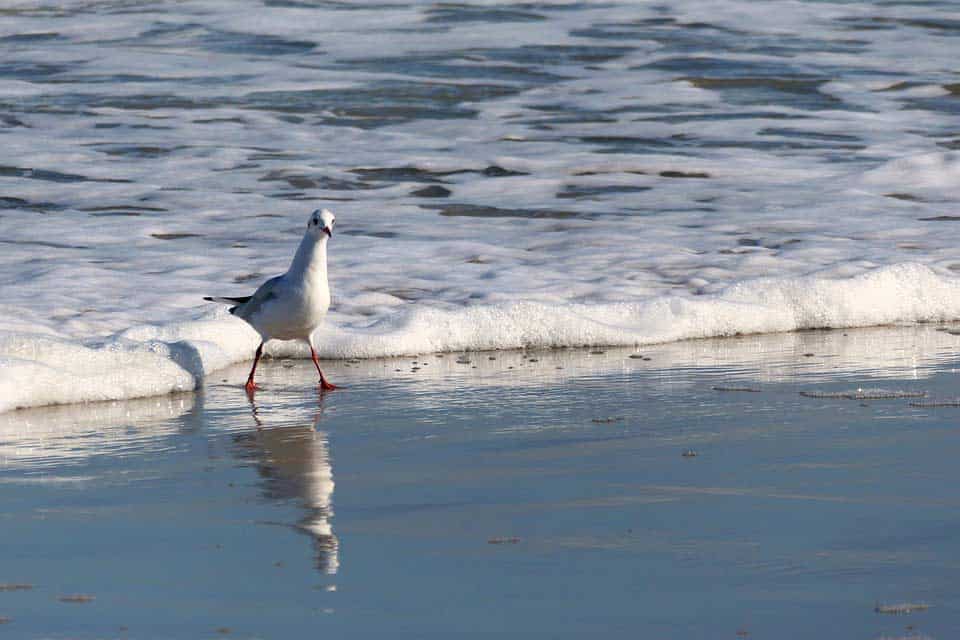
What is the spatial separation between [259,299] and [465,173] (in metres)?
5.64

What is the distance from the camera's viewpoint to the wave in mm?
5945

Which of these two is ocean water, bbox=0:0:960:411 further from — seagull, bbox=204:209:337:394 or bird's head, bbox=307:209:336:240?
bird's head, bbox=307:209:336:240

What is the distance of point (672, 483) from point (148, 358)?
2.64 metres

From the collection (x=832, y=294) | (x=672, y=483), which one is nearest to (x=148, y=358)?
(x=672, y=483)

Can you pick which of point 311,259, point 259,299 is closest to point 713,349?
point 311,259

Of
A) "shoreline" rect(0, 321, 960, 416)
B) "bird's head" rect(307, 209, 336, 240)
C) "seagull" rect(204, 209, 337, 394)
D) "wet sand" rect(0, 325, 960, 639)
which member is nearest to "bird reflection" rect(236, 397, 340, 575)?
"wet sand" rect(0, 325, 960, 639)

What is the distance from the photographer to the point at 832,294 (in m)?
7.50

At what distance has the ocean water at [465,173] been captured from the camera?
7246 mm

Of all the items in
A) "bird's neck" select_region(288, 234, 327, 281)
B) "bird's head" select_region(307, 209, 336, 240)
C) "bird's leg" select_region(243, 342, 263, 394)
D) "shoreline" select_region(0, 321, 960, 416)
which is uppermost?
"bird's head" select_region(307, 209, 336, 240)

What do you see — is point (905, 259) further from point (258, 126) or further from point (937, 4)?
point (937, 4)

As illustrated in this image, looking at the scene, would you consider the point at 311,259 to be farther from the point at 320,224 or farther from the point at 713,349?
the point at 713,349

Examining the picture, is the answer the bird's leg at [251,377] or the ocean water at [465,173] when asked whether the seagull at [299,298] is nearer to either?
the bird's leg at [251,377]

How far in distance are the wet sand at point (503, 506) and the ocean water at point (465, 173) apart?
0.82 m

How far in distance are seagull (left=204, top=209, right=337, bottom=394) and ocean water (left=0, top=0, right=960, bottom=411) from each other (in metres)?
0.32
